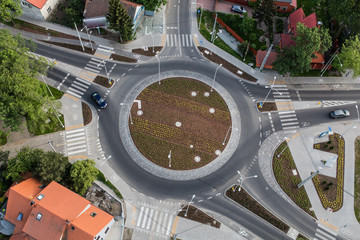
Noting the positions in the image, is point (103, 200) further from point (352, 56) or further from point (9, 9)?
point (352, 56)

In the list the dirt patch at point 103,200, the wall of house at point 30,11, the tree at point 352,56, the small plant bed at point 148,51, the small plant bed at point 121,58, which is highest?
the tree at point 352,56

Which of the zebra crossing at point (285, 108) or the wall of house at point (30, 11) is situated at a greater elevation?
the zebra crossing at point (285, 108)

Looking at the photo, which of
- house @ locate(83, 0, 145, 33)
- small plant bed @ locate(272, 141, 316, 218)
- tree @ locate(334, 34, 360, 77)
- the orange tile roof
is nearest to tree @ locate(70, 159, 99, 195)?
small plant bed @ locate(272, 141, 316, 218)

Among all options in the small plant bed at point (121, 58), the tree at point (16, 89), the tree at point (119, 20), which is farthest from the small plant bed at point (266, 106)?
the tree at point (16, 89)

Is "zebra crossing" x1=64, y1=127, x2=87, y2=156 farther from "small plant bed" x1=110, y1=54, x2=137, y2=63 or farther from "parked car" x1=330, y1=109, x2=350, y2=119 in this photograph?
"parked car" x1=330, y1=109, x2=350, y2=119

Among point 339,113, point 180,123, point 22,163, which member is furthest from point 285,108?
point 22,163

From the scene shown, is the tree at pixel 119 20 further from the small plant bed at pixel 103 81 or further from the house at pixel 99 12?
the small plant bed at pixel 103 81

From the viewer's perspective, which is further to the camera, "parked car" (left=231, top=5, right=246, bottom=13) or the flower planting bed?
"parked car" (left=231, top=5, right=246, bottom=13)
